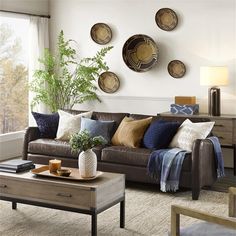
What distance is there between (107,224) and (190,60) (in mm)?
3456

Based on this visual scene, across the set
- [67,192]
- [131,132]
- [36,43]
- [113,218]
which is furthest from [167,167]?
[36,43]

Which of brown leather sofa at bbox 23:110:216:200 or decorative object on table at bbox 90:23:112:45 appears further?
decorative object on table at bbox 90:23:112:45

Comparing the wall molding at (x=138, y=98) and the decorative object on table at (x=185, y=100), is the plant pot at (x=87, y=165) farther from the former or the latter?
the wall molding at (x=138, y=98)

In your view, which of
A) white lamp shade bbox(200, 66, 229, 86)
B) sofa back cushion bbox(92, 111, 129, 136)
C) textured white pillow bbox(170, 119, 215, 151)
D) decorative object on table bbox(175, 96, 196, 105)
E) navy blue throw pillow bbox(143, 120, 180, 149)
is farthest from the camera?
decorative object on table bbox(175, 96, 196, 105)

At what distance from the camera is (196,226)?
323 centimetres

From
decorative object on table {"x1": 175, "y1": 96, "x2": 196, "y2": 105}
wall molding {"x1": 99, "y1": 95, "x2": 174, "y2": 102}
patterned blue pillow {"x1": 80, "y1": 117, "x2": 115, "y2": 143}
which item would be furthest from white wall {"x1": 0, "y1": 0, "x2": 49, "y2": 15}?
decorative object on table {"x1": 175, "y1": 96, "x2": 196, "y2": 105}

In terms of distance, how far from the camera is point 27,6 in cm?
769

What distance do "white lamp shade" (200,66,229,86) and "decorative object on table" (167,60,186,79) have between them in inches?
24.4

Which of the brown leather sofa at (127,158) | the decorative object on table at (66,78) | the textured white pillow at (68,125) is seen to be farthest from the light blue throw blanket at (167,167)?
the decorative object on table at (66,78)

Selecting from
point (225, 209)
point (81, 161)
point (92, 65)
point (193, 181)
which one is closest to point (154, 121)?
point (193, 181)

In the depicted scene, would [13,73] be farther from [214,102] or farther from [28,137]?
[214,102]

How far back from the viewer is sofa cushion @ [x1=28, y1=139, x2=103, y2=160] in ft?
19.4

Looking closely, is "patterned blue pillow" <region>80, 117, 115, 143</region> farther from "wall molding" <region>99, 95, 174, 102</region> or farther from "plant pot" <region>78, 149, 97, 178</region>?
"plant pot" <region>78, 149, 97, 178</region>

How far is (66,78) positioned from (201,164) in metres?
3.31
